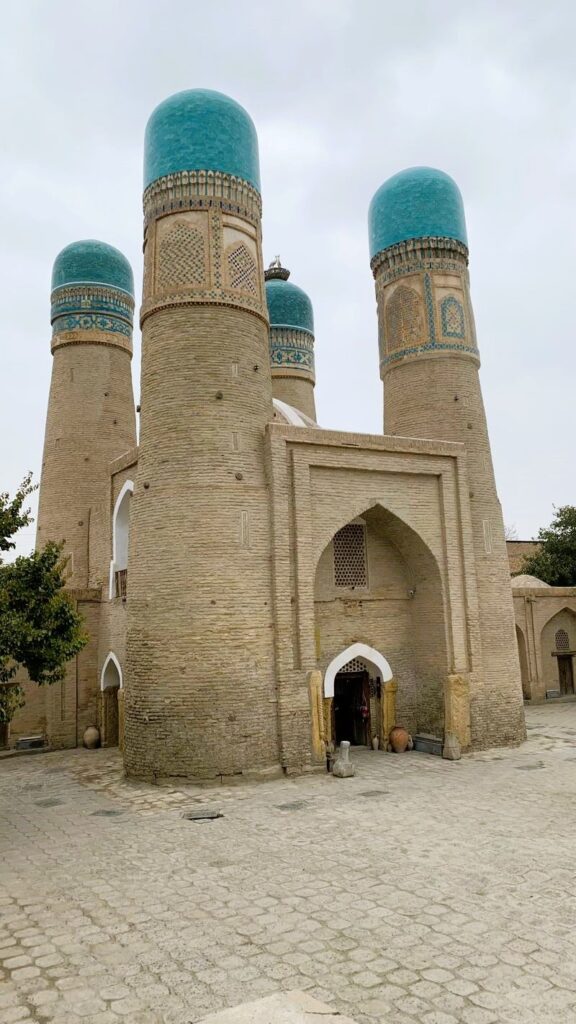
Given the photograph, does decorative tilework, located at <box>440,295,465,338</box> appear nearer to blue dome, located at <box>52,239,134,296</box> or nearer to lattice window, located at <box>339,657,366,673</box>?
lattice window, located at <box>339,657,366,673</box>

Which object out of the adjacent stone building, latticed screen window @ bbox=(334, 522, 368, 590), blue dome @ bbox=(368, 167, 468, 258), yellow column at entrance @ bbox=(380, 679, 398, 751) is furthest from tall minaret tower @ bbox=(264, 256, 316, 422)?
yellow column at entrance @ bbox=(380, 679, 398, 751)

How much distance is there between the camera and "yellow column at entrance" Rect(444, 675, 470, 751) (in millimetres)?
14188

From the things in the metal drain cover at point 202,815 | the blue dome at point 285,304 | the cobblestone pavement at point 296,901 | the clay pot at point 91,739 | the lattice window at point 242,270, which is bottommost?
the cobblestone pavement at point 296,901

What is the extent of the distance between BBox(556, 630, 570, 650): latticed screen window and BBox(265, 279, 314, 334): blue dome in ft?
44.0

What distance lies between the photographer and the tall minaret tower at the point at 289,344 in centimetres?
2475

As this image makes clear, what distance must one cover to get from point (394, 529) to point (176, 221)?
736cm

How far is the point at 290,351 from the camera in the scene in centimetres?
2498

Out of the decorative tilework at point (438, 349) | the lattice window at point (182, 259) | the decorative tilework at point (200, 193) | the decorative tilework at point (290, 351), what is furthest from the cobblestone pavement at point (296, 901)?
the decorative tilework at point (290, 351)

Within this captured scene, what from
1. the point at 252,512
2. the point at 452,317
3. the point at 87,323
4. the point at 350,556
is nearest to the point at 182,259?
the point at 252,512

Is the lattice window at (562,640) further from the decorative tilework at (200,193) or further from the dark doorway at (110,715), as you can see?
the decorative tilework at (200,193)

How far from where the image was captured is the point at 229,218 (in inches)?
546

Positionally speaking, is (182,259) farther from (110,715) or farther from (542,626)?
(542,626)

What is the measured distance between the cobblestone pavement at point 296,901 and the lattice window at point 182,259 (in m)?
8.86

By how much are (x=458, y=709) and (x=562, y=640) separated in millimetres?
11458
